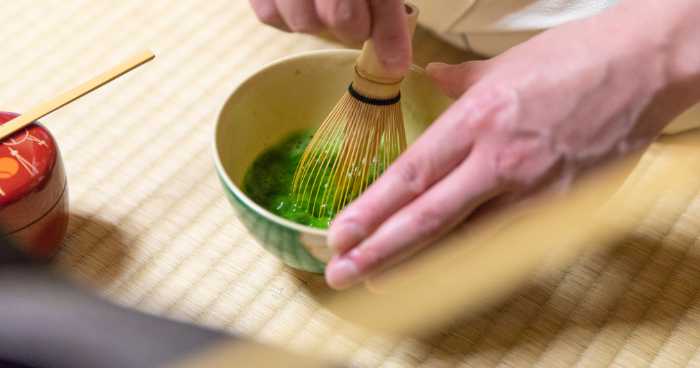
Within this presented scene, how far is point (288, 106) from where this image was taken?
0.74 m

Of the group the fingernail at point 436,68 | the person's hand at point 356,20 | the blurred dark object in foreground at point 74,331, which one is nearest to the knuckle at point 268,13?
the person's hand at point 356,20

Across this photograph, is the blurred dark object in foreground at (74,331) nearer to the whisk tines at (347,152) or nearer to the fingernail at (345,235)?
the fingernail at (345,235)

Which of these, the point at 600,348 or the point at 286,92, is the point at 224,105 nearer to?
the point at 286,92

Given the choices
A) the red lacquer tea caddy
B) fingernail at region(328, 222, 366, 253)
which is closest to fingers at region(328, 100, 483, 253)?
fingernail at region(328, 222, 366, 253)

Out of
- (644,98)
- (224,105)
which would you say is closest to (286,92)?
(224,105)

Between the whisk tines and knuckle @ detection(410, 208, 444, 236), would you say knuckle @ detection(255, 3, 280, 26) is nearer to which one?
the whisk tines

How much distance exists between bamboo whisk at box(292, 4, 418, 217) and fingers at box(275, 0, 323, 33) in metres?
0.07

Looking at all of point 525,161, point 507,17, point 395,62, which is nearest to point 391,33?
point 395,62

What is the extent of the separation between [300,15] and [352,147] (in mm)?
153

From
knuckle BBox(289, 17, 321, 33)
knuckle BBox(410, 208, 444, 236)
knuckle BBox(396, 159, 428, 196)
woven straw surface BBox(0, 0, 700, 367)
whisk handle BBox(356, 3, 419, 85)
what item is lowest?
woven straw surface BBox(0, 0, 700, 367)

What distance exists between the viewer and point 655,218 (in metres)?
0.76

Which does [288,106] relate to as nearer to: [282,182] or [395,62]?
[282,182]

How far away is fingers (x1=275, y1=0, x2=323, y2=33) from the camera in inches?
22.2

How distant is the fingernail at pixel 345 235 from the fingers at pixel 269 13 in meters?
0.18
